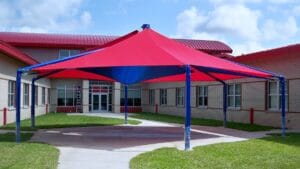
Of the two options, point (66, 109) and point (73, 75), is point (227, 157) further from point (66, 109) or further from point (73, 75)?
point (66, 109)

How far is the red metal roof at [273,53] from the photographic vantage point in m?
20.3

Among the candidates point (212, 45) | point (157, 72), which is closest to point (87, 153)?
point (157, 72)

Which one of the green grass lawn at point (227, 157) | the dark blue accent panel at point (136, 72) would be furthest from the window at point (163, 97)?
the green grass lawn at point (227, 157)

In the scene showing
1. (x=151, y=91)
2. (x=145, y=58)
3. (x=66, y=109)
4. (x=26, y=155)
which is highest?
(x=145, y=58)

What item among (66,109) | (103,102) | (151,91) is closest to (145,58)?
(66,109)

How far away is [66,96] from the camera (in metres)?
41.9

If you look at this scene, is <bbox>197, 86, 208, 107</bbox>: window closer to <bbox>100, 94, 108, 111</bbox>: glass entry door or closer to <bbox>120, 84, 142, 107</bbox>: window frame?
<bbox>120, 84, 142, 107</bbox>: window frame

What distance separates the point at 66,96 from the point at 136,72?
20680mm

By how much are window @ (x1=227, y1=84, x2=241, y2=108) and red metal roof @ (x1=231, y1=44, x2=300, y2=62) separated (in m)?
2.25

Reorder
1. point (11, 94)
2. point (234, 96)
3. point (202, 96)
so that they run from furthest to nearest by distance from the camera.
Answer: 1. point (202, 96)
2. point (234, 96)
3. point (11, 94)

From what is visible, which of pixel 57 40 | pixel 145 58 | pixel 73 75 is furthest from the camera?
pixel 57 40

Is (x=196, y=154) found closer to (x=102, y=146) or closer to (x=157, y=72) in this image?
(x=102, y=146)

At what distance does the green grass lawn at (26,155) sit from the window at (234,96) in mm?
15001

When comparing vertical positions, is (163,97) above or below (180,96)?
below
